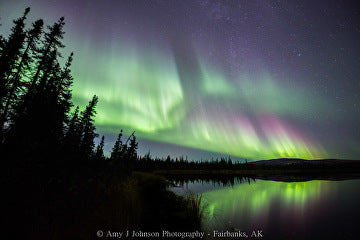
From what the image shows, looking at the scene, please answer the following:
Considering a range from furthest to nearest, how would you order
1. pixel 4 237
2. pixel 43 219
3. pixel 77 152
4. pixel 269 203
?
pixel 269 203, pixel 77 152, pixel 43 219, pixel 4 237

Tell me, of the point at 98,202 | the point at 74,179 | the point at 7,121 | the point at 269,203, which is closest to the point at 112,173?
the point at 98,202

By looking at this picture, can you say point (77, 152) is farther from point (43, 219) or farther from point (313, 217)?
point (313, 217)

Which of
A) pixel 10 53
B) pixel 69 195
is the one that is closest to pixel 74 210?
pixel 69 195

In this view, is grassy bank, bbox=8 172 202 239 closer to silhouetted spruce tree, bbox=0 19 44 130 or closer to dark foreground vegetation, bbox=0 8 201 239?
dark foreground vegetation, bbox=0 8 201 239

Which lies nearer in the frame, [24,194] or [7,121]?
[24,194]

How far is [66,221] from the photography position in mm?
4785

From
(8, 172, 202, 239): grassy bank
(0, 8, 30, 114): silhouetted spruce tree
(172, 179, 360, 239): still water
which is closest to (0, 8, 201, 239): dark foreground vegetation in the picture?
(8, 172, 202, 239): grassy bank

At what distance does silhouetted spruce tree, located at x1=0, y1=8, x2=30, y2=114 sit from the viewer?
2055 cm

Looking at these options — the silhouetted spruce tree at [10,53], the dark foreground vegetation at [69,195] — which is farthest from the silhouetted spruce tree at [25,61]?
the dark foreground vegetation at [69,195]

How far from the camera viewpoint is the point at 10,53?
2092cm

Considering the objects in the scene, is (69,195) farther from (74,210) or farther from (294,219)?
(294,219)

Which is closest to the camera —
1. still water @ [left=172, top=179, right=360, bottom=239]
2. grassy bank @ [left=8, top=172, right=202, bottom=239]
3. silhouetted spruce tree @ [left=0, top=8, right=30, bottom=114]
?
grassy bank @ [left=8, top=172, right=202, bottom=239]

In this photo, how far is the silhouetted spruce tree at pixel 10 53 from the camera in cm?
2055

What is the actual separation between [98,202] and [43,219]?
143 centimetres
